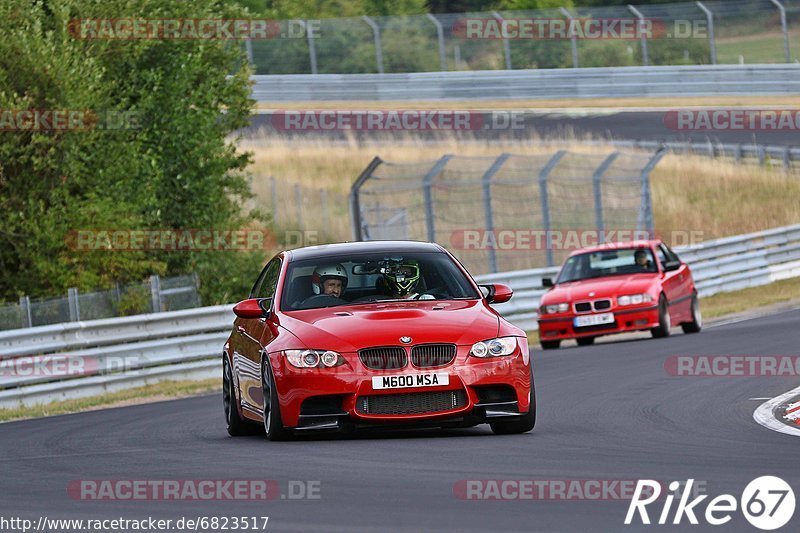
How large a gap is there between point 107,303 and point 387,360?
11157mm

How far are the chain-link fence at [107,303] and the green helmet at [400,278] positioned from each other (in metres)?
8.69

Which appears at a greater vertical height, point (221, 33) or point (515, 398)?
point (221, 33)

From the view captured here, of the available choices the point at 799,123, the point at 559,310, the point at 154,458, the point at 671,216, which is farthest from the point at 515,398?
the point at 799,123

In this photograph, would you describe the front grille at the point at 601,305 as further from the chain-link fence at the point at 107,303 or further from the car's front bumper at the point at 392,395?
the car's front bumper at the point at 392,395

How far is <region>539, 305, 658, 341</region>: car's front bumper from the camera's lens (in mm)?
21500

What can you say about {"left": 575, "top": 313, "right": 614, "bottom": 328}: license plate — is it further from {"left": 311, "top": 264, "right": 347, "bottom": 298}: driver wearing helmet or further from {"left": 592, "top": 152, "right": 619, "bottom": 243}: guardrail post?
{"left": 311, "top": 264, "right": 347, "bottom": 298}: driver wearing helmet

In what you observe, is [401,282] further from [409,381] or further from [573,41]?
[573,41]

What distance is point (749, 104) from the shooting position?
42.0 m

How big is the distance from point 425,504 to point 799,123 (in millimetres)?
39480

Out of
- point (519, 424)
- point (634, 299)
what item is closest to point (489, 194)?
point (634, 299)

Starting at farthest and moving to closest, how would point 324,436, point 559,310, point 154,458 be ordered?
point 559,310 < point 324,436 < point 154,458

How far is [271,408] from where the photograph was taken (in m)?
10.9

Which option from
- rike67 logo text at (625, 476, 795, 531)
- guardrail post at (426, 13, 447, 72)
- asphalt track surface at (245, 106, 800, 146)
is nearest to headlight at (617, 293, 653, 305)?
rike67 logo text at (625, 476, 795, 531)

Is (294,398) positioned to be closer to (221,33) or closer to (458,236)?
(221,33)
